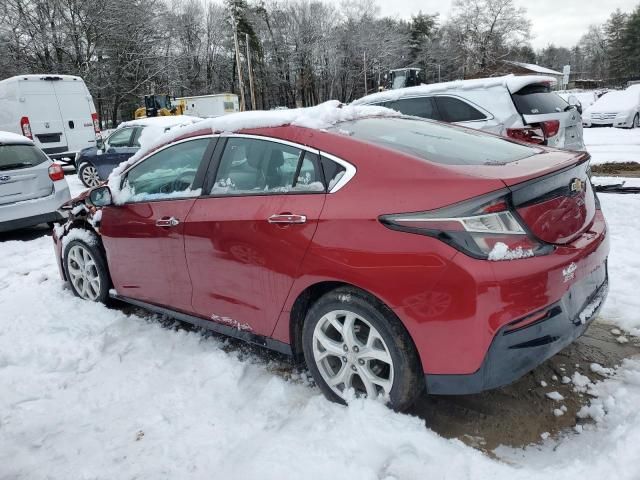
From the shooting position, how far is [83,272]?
448cm

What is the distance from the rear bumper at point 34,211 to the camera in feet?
22.8

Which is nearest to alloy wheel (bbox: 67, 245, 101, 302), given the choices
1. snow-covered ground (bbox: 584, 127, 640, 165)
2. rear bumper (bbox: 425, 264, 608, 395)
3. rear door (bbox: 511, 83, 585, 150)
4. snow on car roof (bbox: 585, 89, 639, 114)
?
rear bumper (bbox: 425, 264, 608, 395)

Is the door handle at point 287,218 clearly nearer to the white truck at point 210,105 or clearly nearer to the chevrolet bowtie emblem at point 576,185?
the chevrolet bowtie emblem at point 576,185

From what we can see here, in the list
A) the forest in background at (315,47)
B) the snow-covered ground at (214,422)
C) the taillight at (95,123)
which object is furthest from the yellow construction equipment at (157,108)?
the snow-covered ground at (214,422)

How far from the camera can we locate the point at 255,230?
284 centimetres

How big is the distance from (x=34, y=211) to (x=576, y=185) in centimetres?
713

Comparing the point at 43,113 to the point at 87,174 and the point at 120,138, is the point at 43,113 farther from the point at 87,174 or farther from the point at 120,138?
the point at 120,138

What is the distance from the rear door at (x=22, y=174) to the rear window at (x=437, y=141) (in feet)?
19.7

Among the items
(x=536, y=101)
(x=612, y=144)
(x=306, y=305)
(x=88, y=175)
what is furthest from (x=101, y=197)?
(x=612, y=144)

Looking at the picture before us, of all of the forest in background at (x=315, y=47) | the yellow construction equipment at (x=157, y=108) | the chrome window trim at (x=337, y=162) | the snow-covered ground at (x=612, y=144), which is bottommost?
the snow-covered ground at (x=612, y=144)

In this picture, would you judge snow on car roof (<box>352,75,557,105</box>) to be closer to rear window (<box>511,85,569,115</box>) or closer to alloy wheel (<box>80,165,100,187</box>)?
rear window (<box>511,85,569,115</box>)

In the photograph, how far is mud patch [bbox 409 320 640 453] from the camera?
248cm

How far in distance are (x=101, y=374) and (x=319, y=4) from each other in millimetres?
70004

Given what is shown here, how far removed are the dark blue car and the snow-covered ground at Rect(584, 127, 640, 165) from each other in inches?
389
